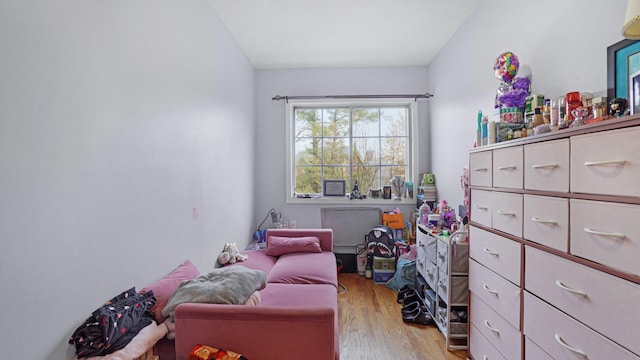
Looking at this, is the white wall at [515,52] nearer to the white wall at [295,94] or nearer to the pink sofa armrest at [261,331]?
the white wall at [295,94]

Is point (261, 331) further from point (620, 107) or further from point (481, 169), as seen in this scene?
point (620, 107)

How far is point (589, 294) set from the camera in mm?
1059

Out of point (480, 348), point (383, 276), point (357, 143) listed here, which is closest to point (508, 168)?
point (480, 348)

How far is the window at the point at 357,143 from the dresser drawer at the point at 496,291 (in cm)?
229

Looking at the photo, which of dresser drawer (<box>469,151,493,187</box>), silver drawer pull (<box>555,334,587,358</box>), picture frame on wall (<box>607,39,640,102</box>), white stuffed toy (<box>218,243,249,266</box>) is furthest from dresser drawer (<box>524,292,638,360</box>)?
white stuffed toy (<box>218,243,249,266</box>)

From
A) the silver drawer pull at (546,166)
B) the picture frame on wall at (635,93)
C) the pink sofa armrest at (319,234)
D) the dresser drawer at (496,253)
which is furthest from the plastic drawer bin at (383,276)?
the picture frame on wall at (635,93)

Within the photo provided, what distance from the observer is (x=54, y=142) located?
1067 millimetres

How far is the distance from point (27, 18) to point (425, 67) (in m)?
3.96

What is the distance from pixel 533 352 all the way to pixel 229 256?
89.9 inches

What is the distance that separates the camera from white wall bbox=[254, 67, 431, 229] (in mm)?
3986

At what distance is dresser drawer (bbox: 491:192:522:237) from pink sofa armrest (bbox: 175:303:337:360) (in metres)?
1.03

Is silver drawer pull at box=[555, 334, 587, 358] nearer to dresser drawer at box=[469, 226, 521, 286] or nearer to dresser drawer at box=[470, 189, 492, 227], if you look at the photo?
dresser drawer at box=[469, 226, 521, 286]

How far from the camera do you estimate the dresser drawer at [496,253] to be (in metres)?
1.50

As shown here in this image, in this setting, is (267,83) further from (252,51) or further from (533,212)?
(533,212)
